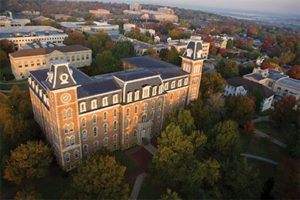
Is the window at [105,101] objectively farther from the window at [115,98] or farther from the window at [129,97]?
the window at [129,97]

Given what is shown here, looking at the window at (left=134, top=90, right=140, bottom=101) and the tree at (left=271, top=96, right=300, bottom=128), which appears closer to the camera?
the window at (left=134, top=90, right=140, bottom=101)

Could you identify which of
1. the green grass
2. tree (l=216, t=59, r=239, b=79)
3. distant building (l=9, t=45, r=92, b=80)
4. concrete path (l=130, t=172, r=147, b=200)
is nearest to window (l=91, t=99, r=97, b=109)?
concrete path (l=130, t=172, r=147, b=200)

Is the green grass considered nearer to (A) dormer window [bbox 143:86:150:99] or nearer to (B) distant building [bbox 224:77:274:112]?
(A) dormer window [bbox 143:86:150:99]

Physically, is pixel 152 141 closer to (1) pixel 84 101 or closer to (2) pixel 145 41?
(1) pixel 84 101

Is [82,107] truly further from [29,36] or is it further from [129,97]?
[29,36]

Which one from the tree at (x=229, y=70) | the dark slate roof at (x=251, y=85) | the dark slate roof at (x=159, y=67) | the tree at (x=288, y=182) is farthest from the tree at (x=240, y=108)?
the tree at (x=229, y=70)
